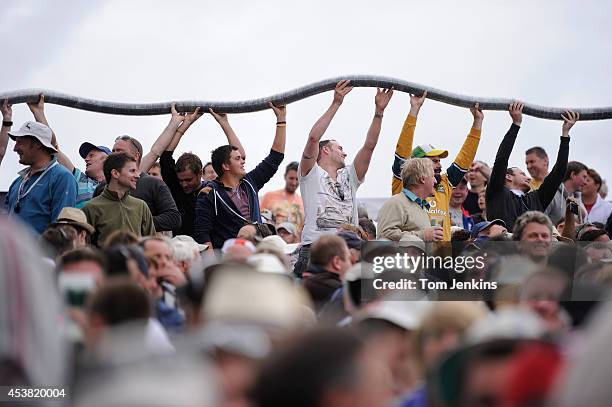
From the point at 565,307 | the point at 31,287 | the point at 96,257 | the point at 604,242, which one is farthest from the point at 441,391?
the point at 604,242

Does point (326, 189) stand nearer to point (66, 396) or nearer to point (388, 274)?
point (388, 274)

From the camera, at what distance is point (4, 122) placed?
9.95 m

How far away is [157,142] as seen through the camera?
9.99 metres

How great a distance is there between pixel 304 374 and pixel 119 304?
179 cm

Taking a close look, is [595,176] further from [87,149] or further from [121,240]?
[121,240]

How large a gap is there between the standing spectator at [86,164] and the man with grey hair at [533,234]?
3416 mm

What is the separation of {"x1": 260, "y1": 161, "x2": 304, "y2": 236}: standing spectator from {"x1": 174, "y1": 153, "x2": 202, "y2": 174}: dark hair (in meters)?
2.98

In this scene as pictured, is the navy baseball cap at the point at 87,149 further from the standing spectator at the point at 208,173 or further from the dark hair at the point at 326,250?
the dark hair at the point at 326,250

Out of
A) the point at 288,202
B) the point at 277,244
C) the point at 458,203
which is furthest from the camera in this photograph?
the point at 288,202

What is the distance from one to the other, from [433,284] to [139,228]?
281 centimetres

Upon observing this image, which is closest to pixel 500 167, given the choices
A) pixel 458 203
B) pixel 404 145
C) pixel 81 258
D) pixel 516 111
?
pixel 404 145

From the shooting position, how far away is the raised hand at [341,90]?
9.99 meters

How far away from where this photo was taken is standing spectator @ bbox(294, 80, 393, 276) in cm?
940

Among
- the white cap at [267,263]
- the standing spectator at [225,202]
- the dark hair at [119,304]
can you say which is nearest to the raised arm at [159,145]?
the standing spectator at [225,202]
